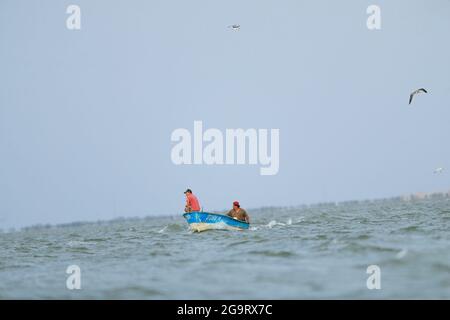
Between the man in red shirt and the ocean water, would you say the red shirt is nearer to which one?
the man in red shirt

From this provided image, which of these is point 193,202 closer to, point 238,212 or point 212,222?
point 212,222

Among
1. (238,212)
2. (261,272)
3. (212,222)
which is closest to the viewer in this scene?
(261,272)

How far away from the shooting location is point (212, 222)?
31766 mm

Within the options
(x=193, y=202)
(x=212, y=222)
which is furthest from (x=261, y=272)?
(x=193, y=202)

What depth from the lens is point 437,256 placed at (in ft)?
53.2

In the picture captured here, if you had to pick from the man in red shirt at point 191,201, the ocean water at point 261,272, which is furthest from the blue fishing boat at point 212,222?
the ocean water at point 261,272

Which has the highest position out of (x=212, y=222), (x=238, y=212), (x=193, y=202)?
(x=193, y=202)

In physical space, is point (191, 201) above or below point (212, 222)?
above

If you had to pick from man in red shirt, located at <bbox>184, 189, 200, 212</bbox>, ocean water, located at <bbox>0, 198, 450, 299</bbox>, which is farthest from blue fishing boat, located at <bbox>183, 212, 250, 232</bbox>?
ocean water, located at <bbox>0, 198, 450, 299</bbox>

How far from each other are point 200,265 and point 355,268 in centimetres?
468

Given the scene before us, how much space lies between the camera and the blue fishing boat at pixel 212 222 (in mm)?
31456
